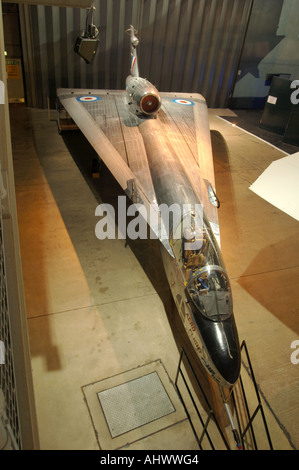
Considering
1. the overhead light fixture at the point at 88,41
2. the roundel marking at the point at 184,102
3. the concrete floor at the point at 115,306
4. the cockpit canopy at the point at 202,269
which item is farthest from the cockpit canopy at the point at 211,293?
the overhead light fixture at the point at 88,41

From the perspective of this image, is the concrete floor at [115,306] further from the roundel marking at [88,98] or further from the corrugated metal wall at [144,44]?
the corrugated metal wall at [144,44]

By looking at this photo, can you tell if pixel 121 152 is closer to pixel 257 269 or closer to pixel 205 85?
pixel 257 269

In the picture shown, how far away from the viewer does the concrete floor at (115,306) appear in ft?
14.8

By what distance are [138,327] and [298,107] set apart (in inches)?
484

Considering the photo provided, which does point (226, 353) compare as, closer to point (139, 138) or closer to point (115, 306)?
point (115, 306)

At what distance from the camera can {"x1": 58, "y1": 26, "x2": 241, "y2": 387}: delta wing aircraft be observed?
439cm

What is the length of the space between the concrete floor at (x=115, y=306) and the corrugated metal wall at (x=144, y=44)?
674 cm

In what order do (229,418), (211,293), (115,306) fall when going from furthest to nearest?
(115,306) → (211,293) → (229,418)

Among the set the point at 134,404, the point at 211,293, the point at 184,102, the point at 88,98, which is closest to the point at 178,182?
the point at 211,293

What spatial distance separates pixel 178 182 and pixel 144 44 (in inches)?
476

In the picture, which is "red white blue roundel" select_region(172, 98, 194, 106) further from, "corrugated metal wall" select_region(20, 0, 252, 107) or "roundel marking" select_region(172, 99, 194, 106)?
"corrugated metal wall" select_region(20, 0, 252, 107)

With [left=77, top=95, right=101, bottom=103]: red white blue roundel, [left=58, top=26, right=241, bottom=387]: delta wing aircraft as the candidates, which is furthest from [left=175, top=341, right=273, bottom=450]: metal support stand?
[left=77, top=95, right=101, bottom=103]: red white blue roundel

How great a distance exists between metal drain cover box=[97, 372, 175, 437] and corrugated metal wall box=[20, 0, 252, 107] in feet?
46.4

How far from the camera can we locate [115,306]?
6066 mm
